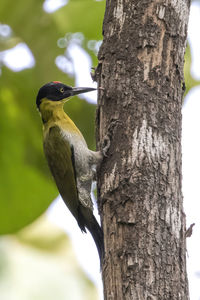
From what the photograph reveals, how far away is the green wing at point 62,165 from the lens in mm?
4523

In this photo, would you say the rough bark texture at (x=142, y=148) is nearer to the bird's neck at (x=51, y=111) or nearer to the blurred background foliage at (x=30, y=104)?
the blurred background foliage at (x=30, y=104)

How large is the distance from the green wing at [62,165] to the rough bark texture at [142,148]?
3.49 ft

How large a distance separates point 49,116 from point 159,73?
186 cm

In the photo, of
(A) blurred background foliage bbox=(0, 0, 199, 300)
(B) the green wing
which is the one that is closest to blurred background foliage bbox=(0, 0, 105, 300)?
(A) blurred background foliage bbox=(0, 0, 199, 300)

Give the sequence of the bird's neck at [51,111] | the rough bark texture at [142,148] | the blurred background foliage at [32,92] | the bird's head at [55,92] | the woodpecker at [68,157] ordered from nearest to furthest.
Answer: the rough bark texture at [142,148] → the blurred background foliage at [32,92] → the woodpecker at [68,157] → the bird's head at [55,92] → the bird's neck at [51,111]

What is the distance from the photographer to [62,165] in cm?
470

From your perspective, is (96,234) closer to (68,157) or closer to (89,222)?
(89,222)

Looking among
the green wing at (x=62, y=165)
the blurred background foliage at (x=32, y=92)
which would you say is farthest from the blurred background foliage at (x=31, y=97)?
the green wing at (x=62, y=165)

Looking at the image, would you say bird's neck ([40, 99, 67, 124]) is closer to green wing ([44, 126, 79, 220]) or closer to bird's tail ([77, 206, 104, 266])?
green wing ([44, 126, 79, 220])

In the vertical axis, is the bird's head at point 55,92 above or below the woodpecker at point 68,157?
above

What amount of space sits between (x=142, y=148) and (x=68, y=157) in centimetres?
169

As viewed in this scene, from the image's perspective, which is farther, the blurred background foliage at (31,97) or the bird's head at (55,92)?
the bird's head at (55,92)

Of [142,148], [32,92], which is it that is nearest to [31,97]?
[32,92]

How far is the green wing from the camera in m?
4.52
